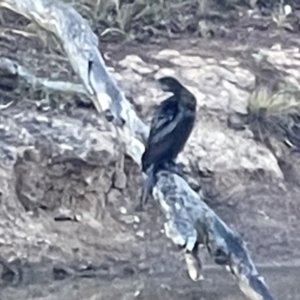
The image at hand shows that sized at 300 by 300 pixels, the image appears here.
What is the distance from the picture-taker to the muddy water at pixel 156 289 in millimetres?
6188

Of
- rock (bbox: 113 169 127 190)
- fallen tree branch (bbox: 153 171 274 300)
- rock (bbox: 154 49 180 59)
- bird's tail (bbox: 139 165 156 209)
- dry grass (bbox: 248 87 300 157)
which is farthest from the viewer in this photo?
rock (bbox: 154 49 180 59)

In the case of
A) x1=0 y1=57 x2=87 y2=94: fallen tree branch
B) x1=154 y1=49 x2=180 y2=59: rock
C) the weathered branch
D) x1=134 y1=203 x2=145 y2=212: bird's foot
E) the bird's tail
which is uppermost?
the weathered branch

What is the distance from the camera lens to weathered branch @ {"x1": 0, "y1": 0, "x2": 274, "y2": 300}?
4.98 meters

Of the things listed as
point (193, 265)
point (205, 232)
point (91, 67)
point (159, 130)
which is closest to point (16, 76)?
point (91, 67)

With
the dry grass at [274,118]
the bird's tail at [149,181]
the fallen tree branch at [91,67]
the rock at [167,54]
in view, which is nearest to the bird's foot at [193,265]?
the bird's tail at [149,181]

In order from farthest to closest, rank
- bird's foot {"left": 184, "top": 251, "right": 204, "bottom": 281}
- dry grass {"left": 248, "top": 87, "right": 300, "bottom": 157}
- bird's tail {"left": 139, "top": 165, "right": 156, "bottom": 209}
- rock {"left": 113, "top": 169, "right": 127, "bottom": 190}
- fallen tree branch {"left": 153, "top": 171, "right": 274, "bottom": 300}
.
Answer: dry grass {"left": 248, "top": 87, "right": 300, "bottom": 157}, rock {"left": 113, "top": 169, "right": 127, "bottom": 190}, bird's tail {"left": 139, "top": 165, "right": 156, "bottom": 209}, bird's foot {"left": 184, "top": 251, "right": 204, "bottom": 281}, fallen tree branch {"left": 153, "top": 171, "right": 274, "bottom": 300}

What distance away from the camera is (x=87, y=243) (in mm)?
6848

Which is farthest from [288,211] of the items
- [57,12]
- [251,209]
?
[57,12]

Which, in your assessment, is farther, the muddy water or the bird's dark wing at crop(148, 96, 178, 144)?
the muddy water

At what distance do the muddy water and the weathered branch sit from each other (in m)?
0.82

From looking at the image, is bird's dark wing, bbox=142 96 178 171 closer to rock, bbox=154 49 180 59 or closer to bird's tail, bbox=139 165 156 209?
bird's tail, bbox=139 165 156 209

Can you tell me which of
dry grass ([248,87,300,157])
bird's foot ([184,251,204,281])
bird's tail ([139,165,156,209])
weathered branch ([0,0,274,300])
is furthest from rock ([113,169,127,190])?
bird's tail ([139,165,156,209])

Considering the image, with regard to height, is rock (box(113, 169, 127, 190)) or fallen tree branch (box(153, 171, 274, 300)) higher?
fallen tree branch (box(153, 171, 274, 300))

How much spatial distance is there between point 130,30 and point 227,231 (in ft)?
11.3
